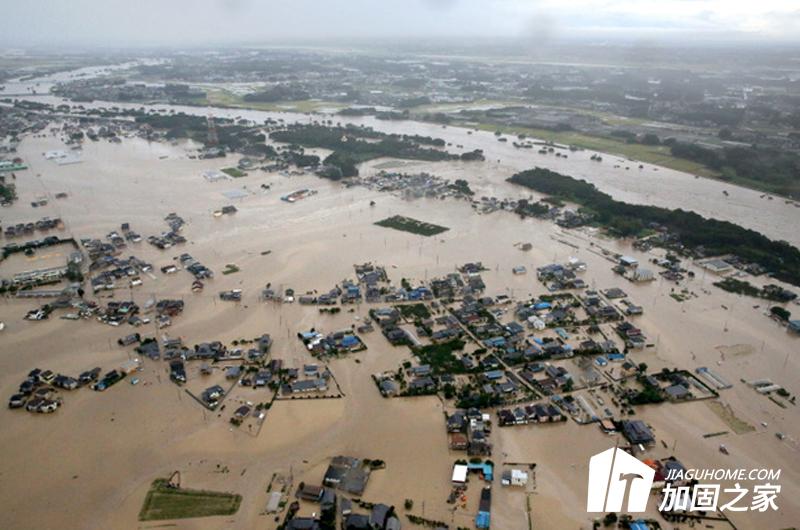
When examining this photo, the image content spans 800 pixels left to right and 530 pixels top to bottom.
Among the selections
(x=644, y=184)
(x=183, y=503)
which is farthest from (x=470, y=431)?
(x=644, y=184)

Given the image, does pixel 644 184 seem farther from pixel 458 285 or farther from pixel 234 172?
pixel 234 172

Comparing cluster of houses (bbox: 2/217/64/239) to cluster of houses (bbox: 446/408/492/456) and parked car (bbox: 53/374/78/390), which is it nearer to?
Answer: parked car (bbox: 53/374/78/390)

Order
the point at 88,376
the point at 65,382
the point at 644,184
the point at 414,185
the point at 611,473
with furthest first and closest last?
the point at 644,184
the point at 414,185
the point at 88,376
the point at 65,382
the point at 611,473

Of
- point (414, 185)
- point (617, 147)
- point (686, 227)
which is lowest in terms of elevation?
point (686, 227)

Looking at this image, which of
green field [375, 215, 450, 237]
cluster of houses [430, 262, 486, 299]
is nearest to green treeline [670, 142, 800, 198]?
green field [375, 215, 450, 237]

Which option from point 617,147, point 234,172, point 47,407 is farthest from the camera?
point 617,147

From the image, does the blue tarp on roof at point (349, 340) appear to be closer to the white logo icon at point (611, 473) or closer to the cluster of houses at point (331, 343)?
the cluster of houses at point (331, 343)

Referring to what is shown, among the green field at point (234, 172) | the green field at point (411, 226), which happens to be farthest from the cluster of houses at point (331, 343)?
the green field at point (234, 172)
